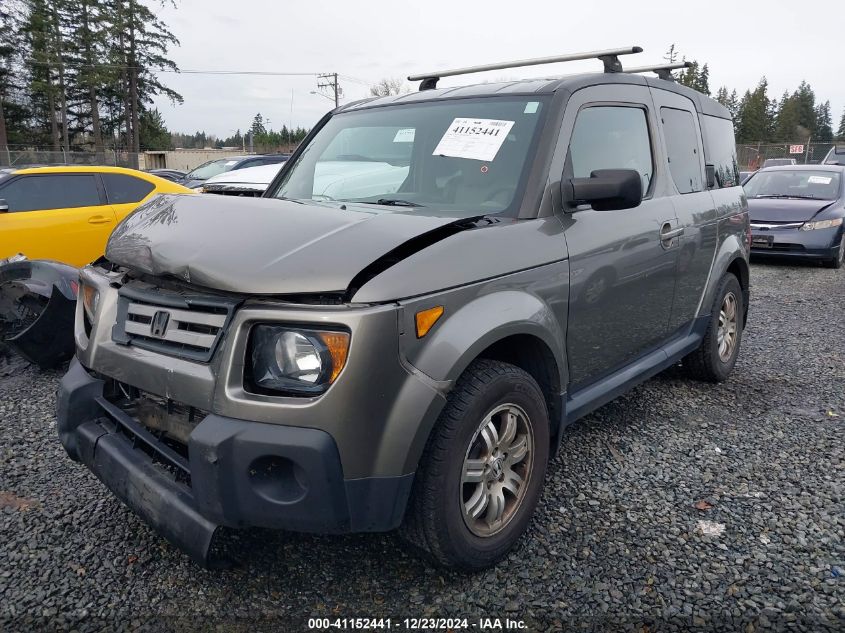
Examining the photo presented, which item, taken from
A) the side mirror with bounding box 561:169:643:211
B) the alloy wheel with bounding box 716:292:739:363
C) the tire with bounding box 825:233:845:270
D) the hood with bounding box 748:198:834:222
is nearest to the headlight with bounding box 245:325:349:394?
the side mirror with bounding box 561:169:643:211

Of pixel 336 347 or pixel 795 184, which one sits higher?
pixel 795 184

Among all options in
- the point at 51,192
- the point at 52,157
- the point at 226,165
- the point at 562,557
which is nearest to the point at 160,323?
the point at 562,557

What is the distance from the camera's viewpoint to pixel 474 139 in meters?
3.00

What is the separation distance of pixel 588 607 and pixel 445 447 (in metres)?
0.81

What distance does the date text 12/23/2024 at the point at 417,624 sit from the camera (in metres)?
2.22

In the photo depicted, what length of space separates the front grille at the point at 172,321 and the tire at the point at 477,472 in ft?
2.68

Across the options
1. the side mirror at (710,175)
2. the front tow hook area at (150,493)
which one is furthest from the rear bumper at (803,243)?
the front tow hook area at (150,493)

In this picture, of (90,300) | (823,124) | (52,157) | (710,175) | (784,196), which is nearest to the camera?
(90,300)

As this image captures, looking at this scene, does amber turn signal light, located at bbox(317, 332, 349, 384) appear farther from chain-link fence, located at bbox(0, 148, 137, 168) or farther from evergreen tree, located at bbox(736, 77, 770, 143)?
evergreen tree, located at bbox(736, 77, 770, 143)

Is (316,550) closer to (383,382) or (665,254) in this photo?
(383,382)

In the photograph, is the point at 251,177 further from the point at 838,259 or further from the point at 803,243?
the point at 838,259

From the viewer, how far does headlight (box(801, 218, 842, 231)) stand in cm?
984

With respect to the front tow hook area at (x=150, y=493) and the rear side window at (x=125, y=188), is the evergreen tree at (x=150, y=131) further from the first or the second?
the front tow hook area at (x=150, y=493)

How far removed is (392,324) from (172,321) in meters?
0.81
